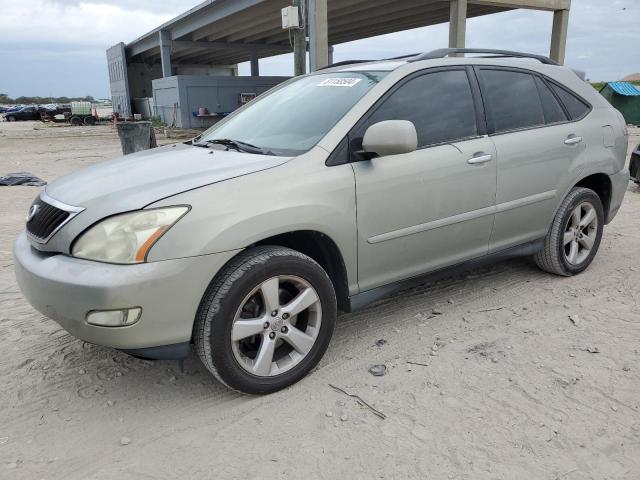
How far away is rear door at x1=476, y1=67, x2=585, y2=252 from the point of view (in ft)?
11.9

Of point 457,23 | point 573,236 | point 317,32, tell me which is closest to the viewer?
point 573,236

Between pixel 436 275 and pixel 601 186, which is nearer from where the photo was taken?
pixel 436 275

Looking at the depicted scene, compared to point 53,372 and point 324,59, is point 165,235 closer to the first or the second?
point 53,372

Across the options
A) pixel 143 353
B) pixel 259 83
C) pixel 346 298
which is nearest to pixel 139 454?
pixel 143 353

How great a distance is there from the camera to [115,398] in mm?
2783

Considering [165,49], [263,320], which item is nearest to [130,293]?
[263,320]

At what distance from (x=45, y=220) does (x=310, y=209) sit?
1.33m

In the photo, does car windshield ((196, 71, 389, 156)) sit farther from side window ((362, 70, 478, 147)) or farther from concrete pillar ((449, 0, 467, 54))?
concrete pillar ((449, 0, 467, 54))

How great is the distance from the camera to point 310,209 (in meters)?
2.73

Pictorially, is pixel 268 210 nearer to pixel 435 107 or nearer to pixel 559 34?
pixel 435 107

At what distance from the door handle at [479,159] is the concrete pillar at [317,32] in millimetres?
9803

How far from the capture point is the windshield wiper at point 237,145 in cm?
311

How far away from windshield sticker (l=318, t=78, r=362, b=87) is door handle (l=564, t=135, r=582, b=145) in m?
1.72

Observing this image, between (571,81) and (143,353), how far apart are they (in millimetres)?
3736
